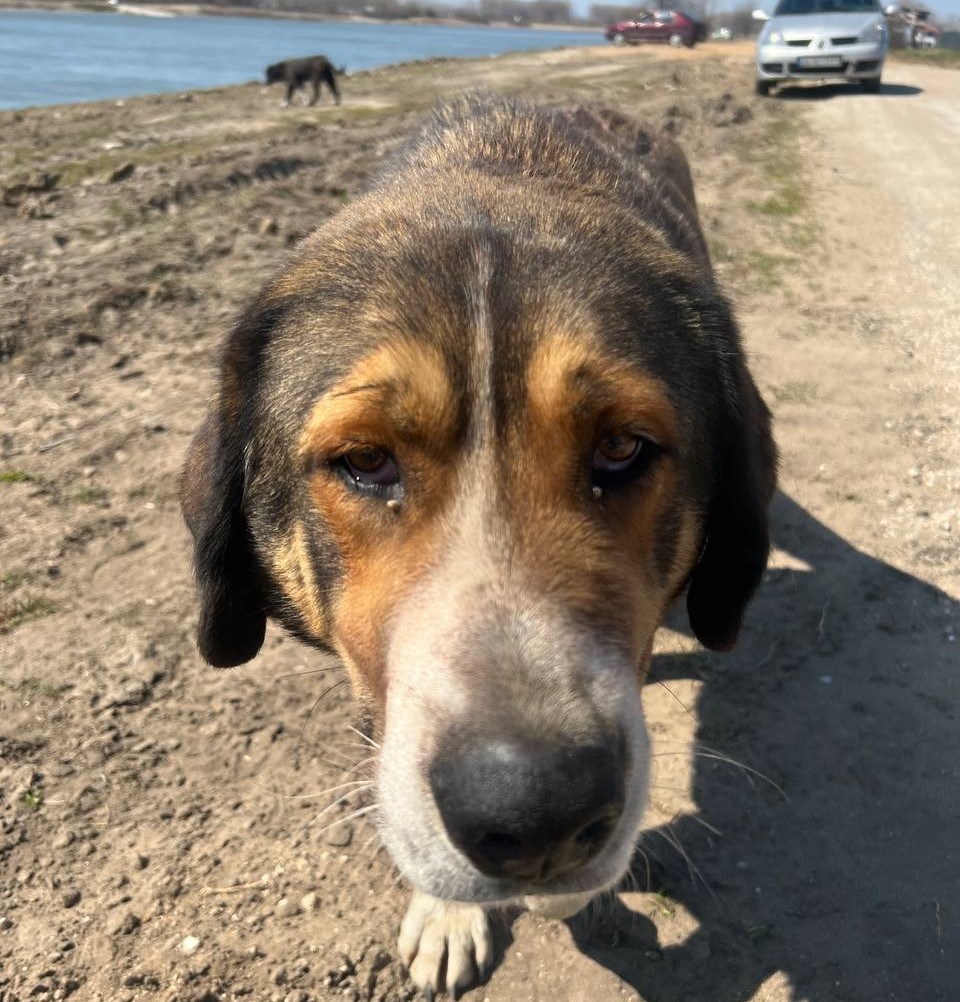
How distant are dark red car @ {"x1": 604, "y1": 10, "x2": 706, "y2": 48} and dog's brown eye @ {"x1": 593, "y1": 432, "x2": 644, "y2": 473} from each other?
5744 centimetres

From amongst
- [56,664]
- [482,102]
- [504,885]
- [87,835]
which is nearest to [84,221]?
[482,102]

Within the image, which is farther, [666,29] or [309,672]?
[666,29]

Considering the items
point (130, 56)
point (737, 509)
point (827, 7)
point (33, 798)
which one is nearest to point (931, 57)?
point (827, 7)

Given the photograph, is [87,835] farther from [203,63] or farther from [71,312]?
[203,63]

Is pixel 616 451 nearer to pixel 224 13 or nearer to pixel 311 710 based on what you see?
pixel 311 710

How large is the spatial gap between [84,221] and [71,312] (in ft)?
7.58

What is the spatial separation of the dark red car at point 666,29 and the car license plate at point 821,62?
3254 centimetres

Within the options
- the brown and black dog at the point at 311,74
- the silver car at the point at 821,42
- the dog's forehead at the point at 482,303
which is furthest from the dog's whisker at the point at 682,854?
the silver car at the point at 821,42

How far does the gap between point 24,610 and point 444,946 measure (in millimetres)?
2769

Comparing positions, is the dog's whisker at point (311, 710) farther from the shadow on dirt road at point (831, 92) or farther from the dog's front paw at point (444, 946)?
the shadow on dirt road at point (831, 92)

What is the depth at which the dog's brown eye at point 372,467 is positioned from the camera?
2.81 meters

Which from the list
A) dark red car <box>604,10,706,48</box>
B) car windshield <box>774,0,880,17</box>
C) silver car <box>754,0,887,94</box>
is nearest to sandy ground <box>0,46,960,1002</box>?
silver car <box>754,0,887,94</box>

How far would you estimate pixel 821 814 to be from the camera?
410 cm

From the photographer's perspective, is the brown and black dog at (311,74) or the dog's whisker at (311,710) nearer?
the dog's whisker at (311,710)
